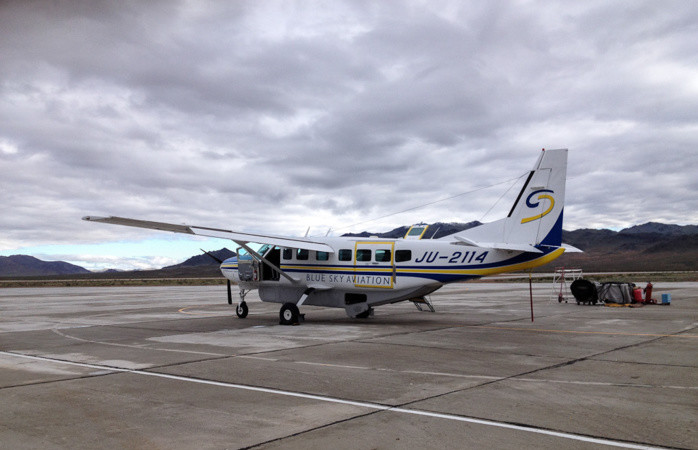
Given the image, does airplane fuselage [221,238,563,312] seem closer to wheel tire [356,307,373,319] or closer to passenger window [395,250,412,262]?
passenger window [395,250,412,262]

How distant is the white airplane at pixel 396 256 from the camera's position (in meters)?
17.4

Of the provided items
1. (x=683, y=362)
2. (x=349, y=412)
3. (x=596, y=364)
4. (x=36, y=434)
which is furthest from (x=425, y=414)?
(x=683, y=362)

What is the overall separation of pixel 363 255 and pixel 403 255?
4.86 ft

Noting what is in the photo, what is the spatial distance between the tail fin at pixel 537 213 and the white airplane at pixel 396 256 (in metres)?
0.03

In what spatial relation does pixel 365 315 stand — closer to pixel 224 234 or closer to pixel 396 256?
pixel 396 256

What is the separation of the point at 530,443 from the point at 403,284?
12.6 meters

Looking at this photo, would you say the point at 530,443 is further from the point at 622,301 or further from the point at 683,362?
the point at 622,301

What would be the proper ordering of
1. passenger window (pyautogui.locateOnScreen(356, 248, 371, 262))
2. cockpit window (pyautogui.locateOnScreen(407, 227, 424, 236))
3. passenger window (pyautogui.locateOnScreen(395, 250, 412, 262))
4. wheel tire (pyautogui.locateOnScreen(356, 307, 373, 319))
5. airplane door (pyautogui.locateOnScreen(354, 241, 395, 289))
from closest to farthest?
passenger window (pyautogui.locateOnScreen(395, 250, 412, 262)) < airplane door (pyautogui.locateOnScreen(354, 241, 395, 289)) < passenger window (pyautogui.locateOnScreen(356, 248, 371, 262)) < wheel tire (pyautogui.locateOnScreen(356, 307, 373, 319)) < cockpit window (pyautogui.locateOnScreen(407, 227, 424, 236))

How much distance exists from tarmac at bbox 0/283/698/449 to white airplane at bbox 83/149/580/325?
6.92 ft

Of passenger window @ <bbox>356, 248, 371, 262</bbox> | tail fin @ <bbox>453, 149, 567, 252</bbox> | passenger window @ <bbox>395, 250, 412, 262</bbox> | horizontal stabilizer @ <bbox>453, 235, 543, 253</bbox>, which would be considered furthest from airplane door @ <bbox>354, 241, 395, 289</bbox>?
horizontal stabilizer @ <bbox>453, 235, 543, 253</bbox>

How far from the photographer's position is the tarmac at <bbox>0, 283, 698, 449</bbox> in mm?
6086

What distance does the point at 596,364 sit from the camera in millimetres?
10500

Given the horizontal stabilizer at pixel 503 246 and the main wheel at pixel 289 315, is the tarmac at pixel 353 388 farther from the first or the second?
the horizontal stabilizer at pixel 503 246

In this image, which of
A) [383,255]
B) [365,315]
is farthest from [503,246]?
[365,315]
